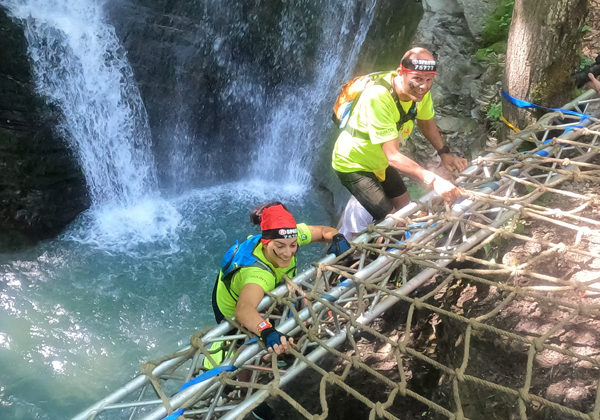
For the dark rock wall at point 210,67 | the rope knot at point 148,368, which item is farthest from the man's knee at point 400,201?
the dark rock wall at point 210,67

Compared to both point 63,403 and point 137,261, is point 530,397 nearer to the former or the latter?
point 63,403

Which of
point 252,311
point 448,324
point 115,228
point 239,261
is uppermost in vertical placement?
point 239,261

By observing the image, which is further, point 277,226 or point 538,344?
point 277,226

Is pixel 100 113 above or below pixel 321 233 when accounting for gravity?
below

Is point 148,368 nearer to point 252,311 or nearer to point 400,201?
point 252,311

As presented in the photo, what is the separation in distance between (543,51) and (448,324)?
2927 millimetres

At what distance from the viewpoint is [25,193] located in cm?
786

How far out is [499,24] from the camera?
6988mm

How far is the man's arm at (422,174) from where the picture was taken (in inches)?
119

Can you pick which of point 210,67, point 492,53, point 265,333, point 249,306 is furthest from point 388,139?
point 210,67

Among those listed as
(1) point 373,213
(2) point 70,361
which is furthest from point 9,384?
(1) point 373,213

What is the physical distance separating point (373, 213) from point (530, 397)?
2.23 meters

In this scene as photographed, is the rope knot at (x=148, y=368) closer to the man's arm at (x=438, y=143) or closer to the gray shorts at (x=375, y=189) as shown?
the gray shorts at (x=375, y=189)

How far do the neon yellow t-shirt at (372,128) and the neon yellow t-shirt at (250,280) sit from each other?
3.45 ft
